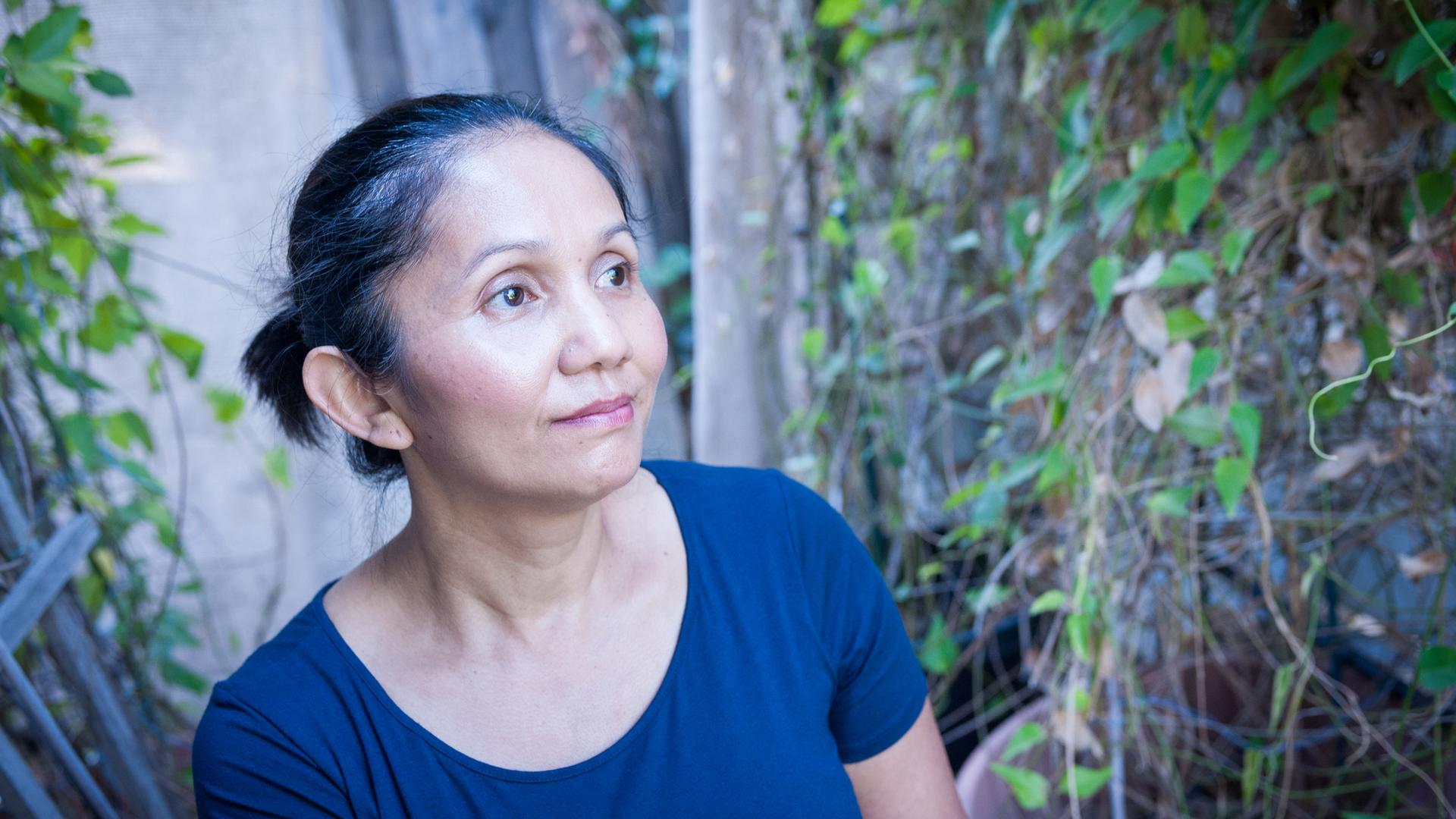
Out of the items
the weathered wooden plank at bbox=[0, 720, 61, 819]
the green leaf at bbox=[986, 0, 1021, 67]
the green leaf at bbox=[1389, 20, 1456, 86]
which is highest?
the green leaf at bbox=[986, 0, 1021, 67]

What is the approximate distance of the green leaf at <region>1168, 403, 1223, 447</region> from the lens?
1061mm

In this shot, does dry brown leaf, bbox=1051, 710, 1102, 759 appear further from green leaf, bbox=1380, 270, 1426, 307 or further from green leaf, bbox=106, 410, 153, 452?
green leaf, bbox=106, 410, 153, 452

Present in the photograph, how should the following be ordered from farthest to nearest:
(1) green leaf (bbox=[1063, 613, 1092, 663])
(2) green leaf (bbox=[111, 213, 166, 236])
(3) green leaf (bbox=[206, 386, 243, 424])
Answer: (3) green leaf (bbox=[206, 386, 243, 424]) → (2) green leaf (bbox=[111, 213, 166, 236]) → (1) green leaf (bbox=[1063, 613, 1092, 663])

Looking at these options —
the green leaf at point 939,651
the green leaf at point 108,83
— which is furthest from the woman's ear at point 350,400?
the green leaf at point 939,651

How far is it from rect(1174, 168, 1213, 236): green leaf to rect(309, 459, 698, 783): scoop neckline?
66 cm

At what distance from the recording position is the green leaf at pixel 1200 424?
1061 millimetres

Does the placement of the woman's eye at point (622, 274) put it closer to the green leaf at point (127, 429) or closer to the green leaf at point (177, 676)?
the green leaf at point (127, 429)

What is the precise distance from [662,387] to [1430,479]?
1.82 metres

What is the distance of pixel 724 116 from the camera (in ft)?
6.57

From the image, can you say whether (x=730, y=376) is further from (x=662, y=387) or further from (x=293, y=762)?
(x=293, y=762)

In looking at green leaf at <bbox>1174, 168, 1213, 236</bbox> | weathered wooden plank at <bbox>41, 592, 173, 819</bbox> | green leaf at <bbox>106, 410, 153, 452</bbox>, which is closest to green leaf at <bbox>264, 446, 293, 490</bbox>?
green leaf at <bbox>106, 410, 153, 452</bbox>

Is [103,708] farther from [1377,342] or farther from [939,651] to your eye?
[1377,342]

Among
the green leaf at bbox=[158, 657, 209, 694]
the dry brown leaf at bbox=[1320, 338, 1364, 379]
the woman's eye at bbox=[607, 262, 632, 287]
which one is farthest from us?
the green leaf at bbox=[158, 657, 209, 694]

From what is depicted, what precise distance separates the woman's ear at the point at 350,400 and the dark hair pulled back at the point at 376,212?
0.07ft
